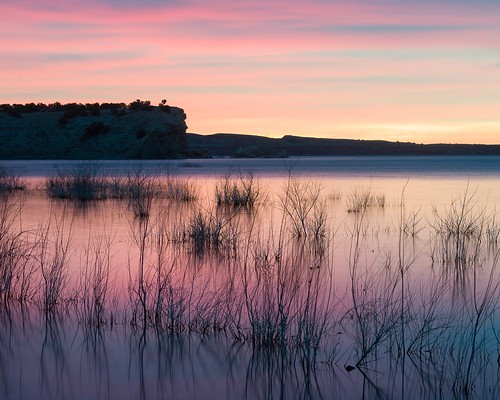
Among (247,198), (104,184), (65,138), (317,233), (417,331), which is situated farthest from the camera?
(65,138)

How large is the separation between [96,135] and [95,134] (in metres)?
0.28

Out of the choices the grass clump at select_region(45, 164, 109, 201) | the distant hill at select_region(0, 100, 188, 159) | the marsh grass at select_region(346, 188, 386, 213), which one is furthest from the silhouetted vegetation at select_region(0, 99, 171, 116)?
the marsh grass at select_region(346, 188, 386, 213)

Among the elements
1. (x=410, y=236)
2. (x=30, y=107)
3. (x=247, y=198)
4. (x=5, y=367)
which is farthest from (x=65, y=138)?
(x=5, y=367)

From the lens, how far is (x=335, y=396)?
6.01 m

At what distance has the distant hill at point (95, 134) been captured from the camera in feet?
265

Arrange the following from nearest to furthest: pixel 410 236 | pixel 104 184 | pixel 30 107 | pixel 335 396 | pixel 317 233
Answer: pixel 335 396 → pixel 317 233 → pixel 410 236 → pixel 104 184 → pixel 30 107

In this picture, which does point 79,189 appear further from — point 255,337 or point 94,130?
point 94,130

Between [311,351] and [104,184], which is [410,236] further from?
[104,184]

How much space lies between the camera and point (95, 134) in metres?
83.9

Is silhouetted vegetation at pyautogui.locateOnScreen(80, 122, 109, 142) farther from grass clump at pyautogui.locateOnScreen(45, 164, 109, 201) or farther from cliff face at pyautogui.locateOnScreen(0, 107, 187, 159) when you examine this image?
grass clump at pyautogui.locateOnScreen(45, 164, 109, 201)

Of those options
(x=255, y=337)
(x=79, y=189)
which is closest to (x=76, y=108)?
(x=79, y=189)

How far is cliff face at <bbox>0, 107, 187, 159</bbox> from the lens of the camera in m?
80.8

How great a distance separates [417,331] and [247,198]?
1487 centimetres

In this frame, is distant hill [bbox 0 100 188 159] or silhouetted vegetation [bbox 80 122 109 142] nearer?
distant hill [bbox 0 100 188 159]
